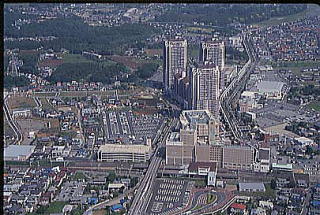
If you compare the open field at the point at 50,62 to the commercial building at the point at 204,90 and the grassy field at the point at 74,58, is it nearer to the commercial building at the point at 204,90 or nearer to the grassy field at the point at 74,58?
the grassy field at the point at 74,58

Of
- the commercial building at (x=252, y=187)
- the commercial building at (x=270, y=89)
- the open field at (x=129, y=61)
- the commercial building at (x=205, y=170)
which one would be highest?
the open field at (x=129, y=61)

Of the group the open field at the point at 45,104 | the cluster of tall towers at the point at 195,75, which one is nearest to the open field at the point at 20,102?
the open field at the point at 45,104

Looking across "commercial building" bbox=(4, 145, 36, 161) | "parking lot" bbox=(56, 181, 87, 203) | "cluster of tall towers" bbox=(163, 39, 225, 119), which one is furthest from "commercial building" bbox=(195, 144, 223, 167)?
"commercial building" bbox=(4, 145, 36, 161)

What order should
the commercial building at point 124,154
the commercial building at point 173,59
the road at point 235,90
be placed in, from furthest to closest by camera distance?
the commercial building at point 173,59 < the road at point 235,90 < the commercial building at point 124,154

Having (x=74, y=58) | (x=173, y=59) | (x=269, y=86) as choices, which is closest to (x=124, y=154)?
(x=173, y=59)

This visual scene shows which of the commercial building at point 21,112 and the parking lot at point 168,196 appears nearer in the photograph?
the parking lot at point 168,196

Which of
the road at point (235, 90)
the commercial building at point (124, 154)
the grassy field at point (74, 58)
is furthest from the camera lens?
the grassy field at point (74, 58)
